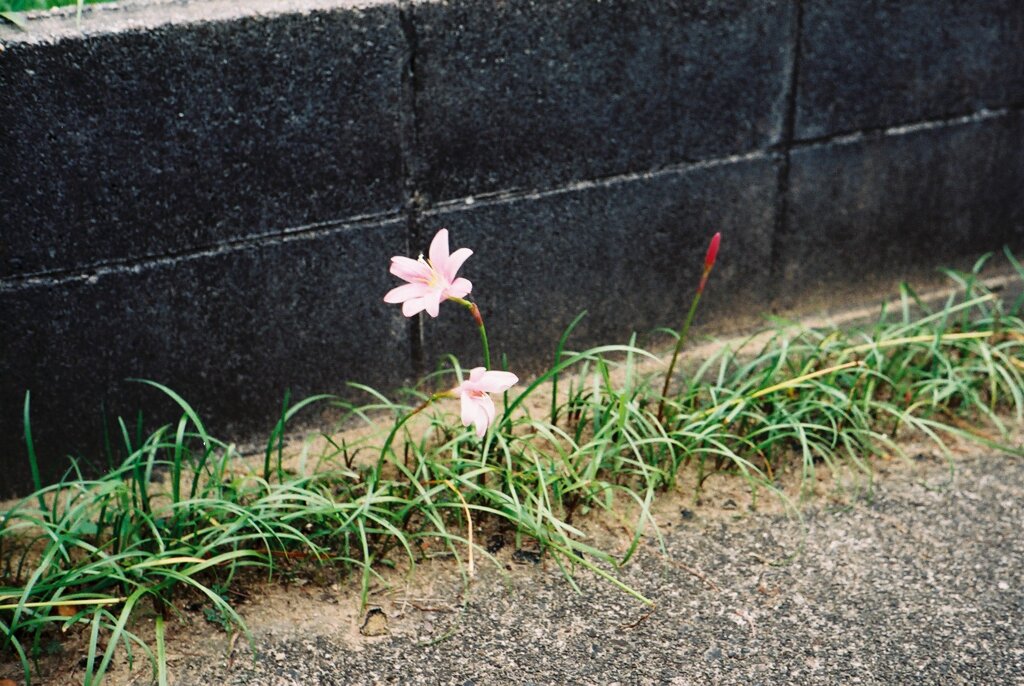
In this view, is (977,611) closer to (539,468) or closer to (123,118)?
(539,468)

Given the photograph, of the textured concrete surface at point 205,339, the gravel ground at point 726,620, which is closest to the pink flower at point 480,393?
the gravel ground at point 726,620

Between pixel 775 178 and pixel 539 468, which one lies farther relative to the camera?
pixel 775 178

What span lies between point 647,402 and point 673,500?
27 centimetres

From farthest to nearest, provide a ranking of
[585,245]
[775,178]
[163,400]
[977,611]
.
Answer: [775,178] < [585,245] < [163,400] < [977,611]

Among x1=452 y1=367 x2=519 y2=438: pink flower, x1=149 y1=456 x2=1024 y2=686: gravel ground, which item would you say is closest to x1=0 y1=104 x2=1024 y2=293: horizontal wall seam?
x1=452 y1=367 x2=519 y2=438: pink flower

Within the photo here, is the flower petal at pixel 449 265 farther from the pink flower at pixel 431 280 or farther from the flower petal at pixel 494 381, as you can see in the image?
the flower petal at pixel 494 381

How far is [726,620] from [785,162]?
1.39 metres

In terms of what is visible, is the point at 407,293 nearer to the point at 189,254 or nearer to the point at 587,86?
the point at 189,254

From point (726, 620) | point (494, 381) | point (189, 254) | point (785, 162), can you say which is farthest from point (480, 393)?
point (785, 162)

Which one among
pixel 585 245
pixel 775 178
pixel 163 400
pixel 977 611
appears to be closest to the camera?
pixel 977 611

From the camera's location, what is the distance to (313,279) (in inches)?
105

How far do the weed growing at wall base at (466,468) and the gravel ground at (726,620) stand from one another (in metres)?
0.08

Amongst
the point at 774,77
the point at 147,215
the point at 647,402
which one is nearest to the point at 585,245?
the point at 647,402

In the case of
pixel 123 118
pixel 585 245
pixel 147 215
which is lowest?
pixel 585 245
